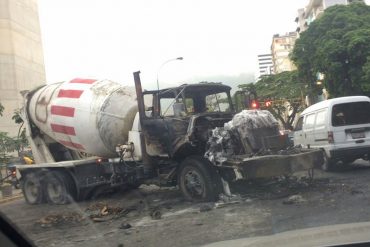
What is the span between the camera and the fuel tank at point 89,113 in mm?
11586

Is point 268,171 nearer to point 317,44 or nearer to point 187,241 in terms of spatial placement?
point 187,241

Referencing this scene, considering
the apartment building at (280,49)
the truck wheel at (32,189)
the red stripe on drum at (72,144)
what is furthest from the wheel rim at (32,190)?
the apartment building at (280,49)

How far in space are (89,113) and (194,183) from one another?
3.33m

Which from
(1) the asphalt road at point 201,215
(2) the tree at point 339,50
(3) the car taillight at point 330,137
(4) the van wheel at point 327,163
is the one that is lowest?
(1) the asphalt road at point 201,215

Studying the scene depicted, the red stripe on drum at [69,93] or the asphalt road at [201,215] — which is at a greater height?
the red stripe on drum at [69,93]

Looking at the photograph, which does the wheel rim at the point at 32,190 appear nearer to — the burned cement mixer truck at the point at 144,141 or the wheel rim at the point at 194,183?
the burned cement mixer truck at the point at 144,141

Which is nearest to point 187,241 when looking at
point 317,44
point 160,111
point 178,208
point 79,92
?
point 178,208

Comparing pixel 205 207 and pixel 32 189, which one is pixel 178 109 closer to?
pixel 205 207

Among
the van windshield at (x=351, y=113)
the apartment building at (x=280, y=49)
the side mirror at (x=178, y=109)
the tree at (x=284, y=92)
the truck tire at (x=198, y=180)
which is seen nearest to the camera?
the truck tire at (x=198, y=180)

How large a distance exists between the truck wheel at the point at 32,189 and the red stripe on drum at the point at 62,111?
1.74 meters

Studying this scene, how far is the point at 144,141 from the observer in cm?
1061

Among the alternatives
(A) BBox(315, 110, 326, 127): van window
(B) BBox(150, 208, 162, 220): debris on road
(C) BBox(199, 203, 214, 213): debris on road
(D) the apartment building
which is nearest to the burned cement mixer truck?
(C) BBox(199, 203, 214, 213): debris on road

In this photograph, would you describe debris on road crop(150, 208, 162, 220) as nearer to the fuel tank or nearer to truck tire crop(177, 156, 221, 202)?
truck tire crop(177, 156, 221, 202)

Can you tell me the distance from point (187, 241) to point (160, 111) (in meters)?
4.45
